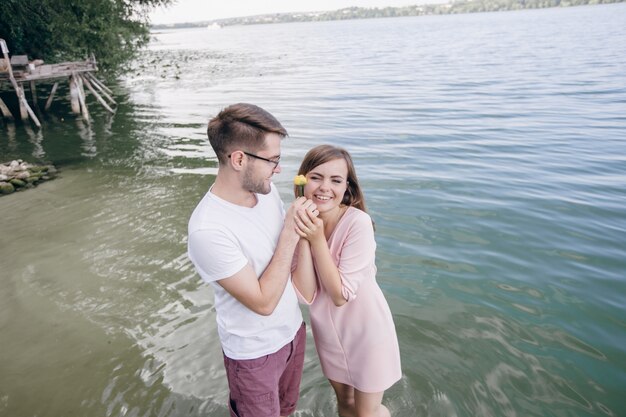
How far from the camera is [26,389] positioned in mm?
4461

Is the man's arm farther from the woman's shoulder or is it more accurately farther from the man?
the woman's shoulder

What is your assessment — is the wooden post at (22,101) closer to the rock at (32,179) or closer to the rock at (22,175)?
the rock at (22,175)

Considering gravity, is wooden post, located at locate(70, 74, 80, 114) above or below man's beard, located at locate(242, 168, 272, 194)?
below

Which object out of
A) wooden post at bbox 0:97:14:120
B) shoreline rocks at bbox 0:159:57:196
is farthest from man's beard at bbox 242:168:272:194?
wooden post at bbox 0:97:14:120

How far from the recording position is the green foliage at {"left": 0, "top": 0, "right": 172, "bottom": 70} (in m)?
20.9

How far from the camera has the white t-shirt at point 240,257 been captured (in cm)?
227

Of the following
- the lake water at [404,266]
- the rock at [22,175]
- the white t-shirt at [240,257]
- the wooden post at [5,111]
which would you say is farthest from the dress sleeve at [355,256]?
the wooden post at [5,111]

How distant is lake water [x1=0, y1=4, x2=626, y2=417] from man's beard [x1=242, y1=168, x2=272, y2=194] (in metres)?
2.75

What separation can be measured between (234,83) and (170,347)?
26552 millimetres

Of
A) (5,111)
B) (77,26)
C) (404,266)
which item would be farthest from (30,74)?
(404,266)

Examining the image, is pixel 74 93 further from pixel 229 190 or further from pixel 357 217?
pixel 357 217

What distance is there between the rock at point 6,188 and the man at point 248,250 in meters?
10.3

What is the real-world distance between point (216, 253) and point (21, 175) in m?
11.3

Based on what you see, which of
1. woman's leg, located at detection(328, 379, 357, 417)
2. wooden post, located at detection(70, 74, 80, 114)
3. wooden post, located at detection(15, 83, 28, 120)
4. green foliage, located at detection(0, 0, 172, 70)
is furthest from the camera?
green foliage, located at detection(0, 0, 172, 70)
